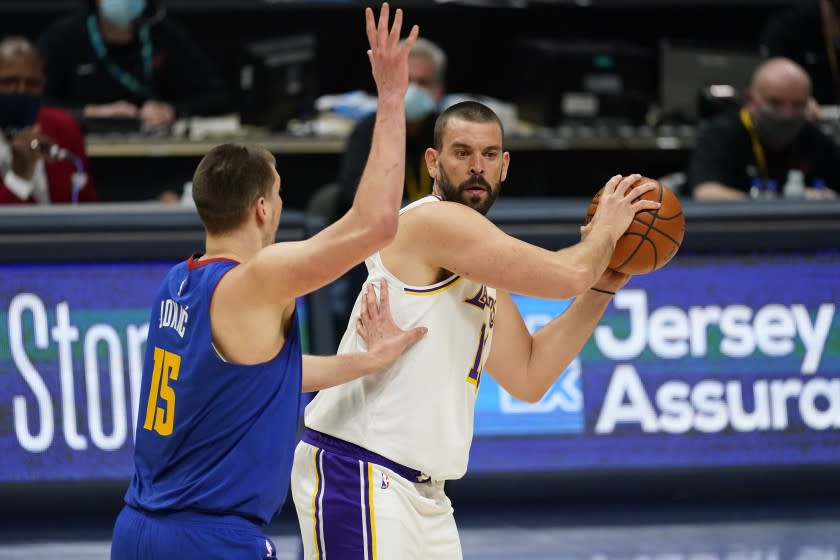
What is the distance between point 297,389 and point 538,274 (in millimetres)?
743

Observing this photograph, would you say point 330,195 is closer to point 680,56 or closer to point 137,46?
point 137,46

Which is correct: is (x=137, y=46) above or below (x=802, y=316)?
above

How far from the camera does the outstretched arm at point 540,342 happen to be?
4312 millimetres

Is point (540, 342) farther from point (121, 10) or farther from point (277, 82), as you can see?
point (277, 82)

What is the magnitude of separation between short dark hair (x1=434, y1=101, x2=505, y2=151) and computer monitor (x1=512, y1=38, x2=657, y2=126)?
6.33 m

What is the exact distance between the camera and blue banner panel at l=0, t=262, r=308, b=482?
20.8 ft

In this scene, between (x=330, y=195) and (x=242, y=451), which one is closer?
(x=242, y=451)

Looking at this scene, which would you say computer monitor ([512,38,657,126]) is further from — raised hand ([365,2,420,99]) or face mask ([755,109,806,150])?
raised hand ([365,2,420,99])

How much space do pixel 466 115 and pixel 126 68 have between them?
5982 millimetres

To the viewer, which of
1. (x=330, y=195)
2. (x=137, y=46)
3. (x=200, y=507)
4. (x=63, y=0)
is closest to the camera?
(x=200, y=507)

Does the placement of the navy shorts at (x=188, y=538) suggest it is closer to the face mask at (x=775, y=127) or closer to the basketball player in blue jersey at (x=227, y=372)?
the basketball player in blue jersey at (x=227, y=372)

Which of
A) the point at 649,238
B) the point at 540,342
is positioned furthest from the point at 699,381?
the point at 649,238

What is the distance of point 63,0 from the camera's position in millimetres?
10898

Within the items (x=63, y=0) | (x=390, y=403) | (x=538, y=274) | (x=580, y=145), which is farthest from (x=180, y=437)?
(x=63, y=0)
